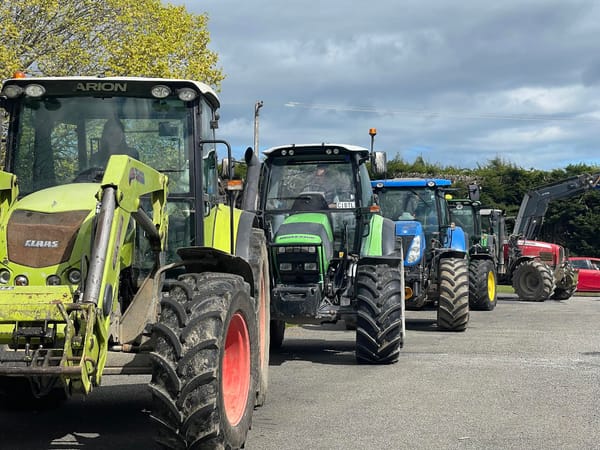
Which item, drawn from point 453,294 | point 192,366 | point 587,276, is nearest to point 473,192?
point 453,294

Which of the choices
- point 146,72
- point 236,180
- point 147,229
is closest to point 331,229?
point 236,180

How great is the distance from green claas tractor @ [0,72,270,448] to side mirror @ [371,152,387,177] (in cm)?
320

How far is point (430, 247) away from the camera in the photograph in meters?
16.5

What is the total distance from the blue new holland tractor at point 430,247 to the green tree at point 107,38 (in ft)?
19.8

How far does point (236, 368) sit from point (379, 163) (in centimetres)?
563

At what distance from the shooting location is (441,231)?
16812 millimetres

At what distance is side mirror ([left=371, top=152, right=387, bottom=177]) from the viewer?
1141 cm

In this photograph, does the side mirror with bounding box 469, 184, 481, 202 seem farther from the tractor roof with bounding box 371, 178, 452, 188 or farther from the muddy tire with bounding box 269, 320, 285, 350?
the muddy tire with bounding box 269, 320, 285, 350

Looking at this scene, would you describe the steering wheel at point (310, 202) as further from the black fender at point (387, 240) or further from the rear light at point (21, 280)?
the rear light at point (21, 280)

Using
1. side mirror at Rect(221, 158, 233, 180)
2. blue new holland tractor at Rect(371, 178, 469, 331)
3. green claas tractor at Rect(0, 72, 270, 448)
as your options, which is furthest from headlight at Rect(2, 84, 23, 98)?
blue new holland tractor at Rect(371, 178, 469, 331)

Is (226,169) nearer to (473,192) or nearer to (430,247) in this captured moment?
(430,247)

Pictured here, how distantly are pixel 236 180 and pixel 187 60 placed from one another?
14054mm

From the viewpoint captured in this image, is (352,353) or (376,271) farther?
(352,353)

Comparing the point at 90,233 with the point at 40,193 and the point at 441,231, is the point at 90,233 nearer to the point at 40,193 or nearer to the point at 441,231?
the point at 40,193
